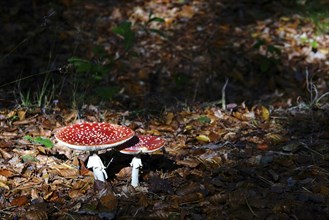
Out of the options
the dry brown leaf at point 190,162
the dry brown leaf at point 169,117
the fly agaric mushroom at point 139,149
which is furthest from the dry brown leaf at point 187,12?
the fly agaric mushroom at point 139,149

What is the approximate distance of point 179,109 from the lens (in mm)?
5074

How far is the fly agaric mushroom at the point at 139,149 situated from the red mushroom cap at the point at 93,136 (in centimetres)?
12

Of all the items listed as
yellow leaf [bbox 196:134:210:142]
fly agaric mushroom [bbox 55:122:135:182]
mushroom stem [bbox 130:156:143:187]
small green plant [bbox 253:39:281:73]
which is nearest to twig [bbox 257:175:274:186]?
yellow leaf [bbox 196:134:210:142]

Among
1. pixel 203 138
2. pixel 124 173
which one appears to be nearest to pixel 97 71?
pixel 203 138

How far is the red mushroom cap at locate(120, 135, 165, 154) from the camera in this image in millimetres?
3137

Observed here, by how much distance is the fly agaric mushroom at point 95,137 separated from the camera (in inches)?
115

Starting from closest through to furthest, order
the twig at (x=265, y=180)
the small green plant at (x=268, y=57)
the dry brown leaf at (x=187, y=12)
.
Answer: the twig at (x=265, y=180) < the small green plant at (x=268, y=57) < the dry brown leaf at (x=187, y=12)

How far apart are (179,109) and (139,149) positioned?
1984 millimetres

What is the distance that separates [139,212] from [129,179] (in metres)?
0.49

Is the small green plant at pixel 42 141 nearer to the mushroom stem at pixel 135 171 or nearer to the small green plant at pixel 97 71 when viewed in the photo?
the mushroom stem at pixel 135 171

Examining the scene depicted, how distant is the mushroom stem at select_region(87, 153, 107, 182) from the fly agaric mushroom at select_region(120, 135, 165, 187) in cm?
19

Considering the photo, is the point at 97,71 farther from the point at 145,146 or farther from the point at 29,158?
the point at 145,146

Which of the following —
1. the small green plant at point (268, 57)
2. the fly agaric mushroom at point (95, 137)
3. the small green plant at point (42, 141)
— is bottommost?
the small green plant at point (268, 57)

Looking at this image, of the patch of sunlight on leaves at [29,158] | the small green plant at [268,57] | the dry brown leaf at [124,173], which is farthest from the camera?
the small green plant at [268,57]
